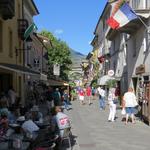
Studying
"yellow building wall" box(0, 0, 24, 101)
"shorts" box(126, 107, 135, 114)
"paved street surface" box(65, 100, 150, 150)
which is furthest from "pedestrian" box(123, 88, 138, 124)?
"yellow building wall" box(0, 0, 24, 101)

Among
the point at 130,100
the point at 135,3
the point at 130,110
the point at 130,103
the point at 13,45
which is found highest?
the point at 135,3

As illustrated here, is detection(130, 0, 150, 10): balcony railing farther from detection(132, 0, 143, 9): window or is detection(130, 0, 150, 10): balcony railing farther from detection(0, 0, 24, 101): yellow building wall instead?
detection(0, 0, 24, 101): yellow building wall

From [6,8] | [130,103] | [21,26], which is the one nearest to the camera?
[6,8]

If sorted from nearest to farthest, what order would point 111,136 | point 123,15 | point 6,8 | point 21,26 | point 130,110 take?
point 111,136, point 6,8, point 130,110, point 123,15, point 21,26

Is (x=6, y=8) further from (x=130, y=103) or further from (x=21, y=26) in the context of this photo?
(x=21, y=26)

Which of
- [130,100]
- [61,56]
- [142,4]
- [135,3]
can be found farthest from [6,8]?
[61,56]

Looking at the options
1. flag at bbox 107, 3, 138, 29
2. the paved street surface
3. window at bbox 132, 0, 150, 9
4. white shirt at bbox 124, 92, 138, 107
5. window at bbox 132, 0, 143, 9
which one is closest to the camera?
the paved street surface

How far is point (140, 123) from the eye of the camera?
76.6 feet

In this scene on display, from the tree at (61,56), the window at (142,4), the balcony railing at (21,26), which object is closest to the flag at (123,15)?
the window at (142,4)

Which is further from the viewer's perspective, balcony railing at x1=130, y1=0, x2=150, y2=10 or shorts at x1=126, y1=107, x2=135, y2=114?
balcony railing at x1=130, y1=0, x2=150, y2=10

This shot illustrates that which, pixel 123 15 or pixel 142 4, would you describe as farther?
pixel 142 4

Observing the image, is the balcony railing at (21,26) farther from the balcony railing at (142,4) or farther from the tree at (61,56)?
the tree at (61,56)

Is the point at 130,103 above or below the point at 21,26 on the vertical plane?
below

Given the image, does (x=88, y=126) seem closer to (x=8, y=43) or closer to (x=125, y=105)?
(x=125, y=105)
